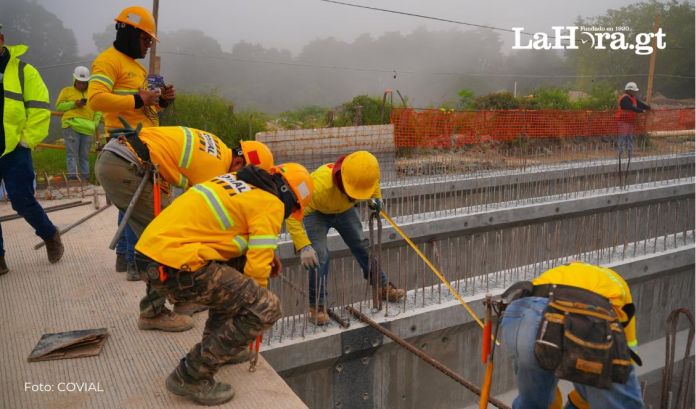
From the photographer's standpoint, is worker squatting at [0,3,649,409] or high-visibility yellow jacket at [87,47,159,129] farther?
high-visibility yellow jacket at [87,47,159,129]

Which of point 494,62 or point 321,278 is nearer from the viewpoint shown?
point 321,278

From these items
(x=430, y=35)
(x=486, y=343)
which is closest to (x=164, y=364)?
(x=486, y=343)

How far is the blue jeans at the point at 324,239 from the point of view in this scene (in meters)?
4.48

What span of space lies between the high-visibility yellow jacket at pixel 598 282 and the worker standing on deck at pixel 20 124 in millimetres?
3850

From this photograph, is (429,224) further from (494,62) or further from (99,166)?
(494,62)

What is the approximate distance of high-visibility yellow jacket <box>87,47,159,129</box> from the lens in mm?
3969

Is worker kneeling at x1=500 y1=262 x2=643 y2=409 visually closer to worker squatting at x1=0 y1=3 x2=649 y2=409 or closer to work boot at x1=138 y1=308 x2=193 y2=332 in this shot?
worker squatting at x1=0 y1=3 x2=649 y2=409

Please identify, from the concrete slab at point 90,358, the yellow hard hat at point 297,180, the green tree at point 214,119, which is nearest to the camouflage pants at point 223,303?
the concrete slab at point 90,358

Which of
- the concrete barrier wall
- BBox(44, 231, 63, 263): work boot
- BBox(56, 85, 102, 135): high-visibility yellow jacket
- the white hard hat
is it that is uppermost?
the white hard hat

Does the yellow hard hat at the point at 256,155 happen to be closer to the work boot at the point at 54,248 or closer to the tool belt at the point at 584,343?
the tool belt at the point at 584,343

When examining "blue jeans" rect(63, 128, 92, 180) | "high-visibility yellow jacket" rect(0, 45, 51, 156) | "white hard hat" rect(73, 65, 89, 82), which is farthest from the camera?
"white hard hat" rect(73, 65, 89, 82)

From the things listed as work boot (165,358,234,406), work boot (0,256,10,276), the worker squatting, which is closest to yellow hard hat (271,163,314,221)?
the worker squatting

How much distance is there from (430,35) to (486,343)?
3888cm

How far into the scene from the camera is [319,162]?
361 inches
